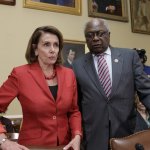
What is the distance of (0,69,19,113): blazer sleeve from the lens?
2.12 metres

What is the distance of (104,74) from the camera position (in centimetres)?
247

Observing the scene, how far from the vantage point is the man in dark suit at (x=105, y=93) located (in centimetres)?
238

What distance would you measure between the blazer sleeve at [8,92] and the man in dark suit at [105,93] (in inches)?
21.1

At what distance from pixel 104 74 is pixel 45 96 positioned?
21.7 inches

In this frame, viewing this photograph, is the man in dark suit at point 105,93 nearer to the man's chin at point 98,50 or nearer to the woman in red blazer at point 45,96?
the man's chin at point 98,50

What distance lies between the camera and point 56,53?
2.27 m

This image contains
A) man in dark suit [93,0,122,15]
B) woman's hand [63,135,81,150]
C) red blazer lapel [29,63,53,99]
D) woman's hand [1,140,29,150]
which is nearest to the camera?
woman's hand [1,140,29,150]

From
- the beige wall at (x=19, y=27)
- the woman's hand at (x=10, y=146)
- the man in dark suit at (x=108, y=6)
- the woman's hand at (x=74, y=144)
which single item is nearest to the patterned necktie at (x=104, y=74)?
the woman's hand at (x=74, y=144)

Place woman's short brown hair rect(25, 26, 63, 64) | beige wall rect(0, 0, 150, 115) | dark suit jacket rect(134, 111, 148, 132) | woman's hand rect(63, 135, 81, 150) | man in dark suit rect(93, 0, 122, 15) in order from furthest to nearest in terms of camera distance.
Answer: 1. man in dark suit rect(93, 0, 122, 15)
2. beige wall rect(0, 0, 150, 115)
3. dark suit jacket rect(134, 111, 148, 132)
4. woman's short brown hair rect(25, 26, 63, 64)
5. woman's hand rect(63, 135, 81, 150)

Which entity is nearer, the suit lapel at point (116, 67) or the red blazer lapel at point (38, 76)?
the red blazer lapel at point (38, 76)

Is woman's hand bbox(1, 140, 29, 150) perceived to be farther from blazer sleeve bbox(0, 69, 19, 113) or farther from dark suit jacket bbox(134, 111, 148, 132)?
dark suit jacket bbox(134, 111, 148, 132)

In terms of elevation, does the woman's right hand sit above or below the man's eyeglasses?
below

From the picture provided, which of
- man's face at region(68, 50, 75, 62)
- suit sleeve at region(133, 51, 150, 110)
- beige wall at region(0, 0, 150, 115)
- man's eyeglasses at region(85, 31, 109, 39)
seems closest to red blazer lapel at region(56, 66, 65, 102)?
man's eyeglasses at region(85, 31, 109, 39)

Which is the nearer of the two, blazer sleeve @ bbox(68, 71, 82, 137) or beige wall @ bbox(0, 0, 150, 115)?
blazer sleeve @ bbox(68, 71, 82, 137)
